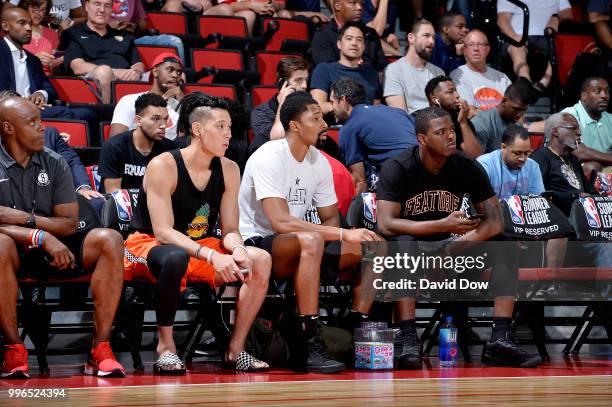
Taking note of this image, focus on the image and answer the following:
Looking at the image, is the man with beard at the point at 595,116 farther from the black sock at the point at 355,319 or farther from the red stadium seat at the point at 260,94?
the black sock at the point at 355,319

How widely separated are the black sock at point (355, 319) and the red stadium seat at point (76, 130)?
2535 millimetres

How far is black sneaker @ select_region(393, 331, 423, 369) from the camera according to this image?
5.24 m

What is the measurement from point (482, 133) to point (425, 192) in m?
2.27

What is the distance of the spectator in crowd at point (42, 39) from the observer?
8.14 metres

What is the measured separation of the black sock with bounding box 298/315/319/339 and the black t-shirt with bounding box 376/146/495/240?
850 mm

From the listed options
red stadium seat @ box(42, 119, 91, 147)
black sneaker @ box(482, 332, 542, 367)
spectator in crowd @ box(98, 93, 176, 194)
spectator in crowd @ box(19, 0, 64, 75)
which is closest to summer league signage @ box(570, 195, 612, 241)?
black sneaker @ box(482, 332, 542, 367)

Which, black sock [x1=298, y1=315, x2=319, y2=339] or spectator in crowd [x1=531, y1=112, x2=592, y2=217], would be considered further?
spectator in crowd [x1=531, y1=112, x2=592, y2=217]

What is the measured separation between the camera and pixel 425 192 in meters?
5.65

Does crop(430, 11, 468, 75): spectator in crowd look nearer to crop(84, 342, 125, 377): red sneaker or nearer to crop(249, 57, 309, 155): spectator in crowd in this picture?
crop(249, 57, 309, 155): spectator in crowd

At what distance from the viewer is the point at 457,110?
296 inches

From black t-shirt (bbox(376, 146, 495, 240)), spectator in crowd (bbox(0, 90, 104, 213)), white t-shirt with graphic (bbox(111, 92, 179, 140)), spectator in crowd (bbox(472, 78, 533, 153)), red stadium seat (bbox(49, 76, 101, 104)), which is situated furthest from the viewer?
red stadium seat (bbox(49, 76, 101, 104))

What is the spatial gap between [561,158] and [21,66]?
3965 millimetres

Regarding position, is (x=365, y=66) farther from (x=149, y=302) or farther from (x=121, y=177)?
(x=149, y=302)

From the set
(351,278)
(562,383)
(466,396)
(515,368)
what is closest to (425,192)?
(351,278)
